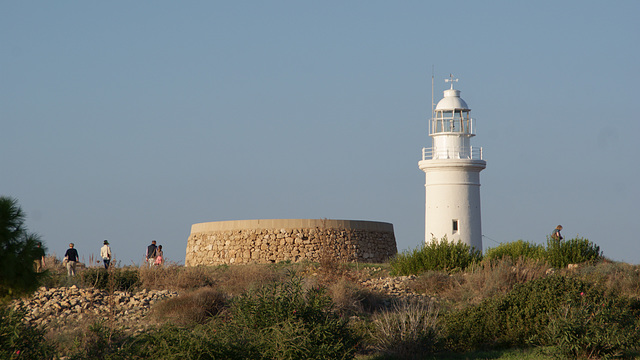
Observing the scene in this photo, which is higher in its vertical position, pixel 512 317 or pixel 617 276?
pixel 617 276

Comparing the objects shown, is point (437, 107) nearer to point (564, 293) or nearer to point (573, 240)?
point (573, 240)

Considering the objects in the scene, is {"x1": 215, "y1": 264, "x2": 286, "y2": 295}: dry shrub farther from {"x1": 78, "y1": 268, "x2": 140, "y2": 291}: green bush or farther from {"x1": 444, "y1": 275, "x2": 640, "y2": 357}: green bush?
{"x1": 444, "y1": 275, "x2": 640, "y2": 357}: green bush

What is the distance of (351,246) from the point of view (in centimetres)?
2577

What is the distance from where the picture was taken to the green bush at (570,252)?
2108 cm

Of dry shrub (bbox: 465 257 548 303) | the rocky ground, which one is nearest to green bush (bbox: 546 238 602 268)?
dry shrub (bbox: 465 257 548 303)

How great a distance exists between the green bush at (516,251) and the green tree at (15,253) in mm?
14565

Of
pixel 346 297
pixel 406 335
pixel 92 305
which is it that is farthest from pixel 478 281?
pixel 92 305

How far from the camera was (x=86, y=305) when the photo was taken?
51.4 feet

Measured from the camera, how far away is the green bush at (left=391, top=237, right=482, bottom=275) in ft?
69.9

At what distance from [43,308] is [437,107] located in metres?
18.2

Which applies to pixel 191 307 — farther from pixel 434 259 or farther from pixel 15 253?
pixel 434 259

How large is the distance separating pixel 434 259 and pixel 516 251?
2.74m

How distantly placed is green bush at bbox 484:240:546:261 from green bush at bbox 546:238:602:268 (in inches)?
11.7

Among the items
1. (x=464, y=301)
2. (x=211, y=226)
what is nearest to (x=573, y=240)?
(x=464, y=301)
